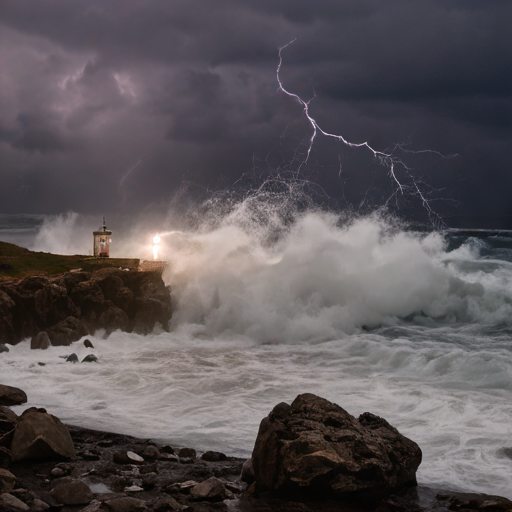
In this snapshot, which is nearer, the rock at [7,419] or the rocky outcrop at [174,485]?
the rocky outcrop at [174,485]

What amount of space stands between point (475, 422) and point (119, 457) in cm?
544

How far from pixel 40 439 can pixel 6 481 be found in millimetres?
982

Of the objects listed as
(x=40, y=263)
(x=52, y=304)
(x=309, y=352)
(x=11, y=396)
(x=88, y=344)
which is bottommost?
(x=11, y=396)

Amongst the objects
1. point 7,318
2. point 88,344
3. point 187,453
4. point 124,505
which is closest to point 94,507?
point 124,505

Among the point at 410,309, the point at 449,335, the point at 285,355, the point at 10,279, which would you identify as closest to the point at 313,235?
the point at 410,309

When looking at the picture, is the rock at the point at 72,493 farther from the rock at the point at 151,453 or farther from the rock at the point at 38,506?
the rock at the point at 151,453

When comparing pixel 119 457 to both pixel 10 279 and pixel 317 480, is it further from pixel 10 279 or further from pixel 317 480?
pixel 10 279

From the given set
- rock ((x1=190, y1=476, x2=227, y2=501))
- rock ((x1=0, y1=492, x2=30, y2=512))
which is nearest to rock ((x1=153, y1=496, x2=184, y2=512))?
rock ((x1=190, y1=476, x2=227, y2=501))

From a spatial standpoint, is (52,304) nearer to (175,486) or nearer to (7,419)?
(7,419)

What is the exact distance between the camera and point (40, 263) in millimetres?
20078

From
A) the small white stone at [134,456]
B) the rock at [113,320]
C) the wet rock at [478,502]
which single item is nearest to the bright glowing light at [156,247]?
the rock at [113,320]

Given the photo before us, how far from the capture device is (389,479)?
5.91 m

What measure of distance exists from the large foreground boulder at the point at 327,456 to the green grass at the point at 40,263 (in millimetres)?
14022

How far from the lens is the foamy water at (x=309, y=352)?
8562 millimetres
